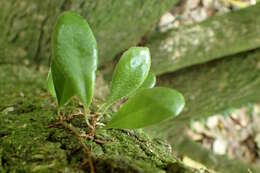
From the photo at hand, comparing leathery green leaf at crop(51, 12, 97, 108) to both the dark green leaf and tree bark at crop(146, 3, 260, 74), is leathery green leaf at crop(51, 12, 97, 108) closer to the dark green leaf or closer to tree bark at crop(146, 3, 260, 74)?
the dark green leaf

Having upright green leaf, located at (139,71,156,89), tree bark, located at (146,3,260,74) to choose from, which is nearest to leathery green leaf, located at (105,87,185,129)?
upright green leaf, located at (139,71,156,89)

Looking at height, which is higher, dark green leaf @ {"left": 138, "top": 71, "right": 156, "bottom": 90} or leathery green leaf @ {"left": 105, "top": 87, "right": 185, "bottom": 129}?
leathery green leaf @ {"left": 105, "top": 87, "right": 185, "bottom": 129}

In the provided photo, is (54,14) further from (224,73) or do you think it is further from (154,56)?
(224,73)

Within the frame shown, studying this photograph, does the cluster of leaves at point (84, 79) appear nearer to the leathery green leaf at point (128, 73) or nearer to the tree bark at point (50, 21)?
the leathery green leaf at point (128, 73)

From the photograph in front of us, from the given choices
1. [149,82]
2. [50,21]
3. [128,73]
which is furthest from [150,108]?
[50,21]

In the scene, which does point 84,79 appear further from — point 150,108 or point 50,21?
point 50,21

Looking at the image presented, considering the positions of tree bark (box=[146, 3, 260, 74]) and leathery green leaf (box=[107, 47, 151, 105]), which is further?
tree bark (box=[146, 3, 260, 74])

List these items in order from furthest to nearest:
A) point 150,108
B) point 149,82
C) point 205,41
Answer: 1. point 205,41
2. point 149,82
3. point 150,108
